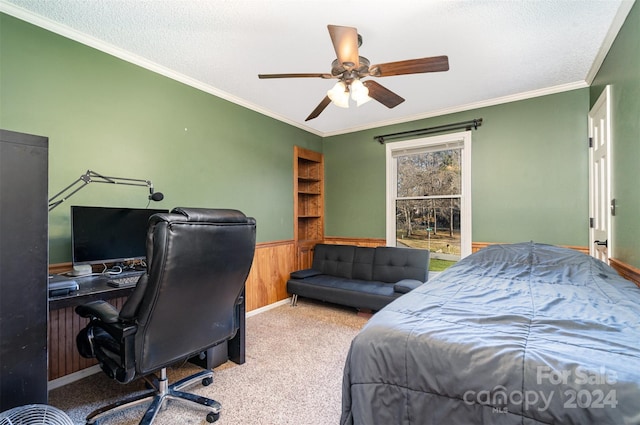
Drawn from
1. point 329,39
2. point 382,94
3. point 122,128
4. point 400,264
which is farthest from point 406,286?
point 122,128

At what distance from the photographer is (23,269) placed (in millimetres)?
1131

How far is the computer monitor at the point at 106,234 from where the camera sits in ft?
6.64

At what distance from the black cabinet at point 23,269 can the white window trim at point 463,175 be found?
12.4ft

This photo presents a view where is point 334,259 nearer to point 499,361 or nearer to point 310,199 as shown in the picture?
point 310,199

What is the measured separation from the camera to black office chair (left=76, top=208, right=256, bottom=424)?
1.31 m

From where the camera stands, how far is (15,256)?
111cm

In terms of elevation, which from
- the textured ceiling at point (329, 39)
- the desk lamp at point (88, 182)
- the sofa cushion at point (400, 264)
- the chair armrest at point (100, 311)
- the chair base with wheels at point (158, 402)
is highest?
the textured ceiling at point (329, 39)

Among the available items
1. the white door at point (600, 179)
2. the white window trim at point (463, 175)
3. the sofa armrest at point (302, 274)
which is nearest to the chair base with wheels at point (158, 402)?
the sofa armrest at point (302, 274)

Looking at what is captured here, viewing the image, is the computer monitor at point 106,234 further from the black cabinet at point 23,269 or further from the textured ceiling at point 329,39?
the textured ceiling at point 329,39

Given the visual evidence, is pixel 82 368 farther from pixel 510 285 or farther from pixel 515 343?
pixel 510 285

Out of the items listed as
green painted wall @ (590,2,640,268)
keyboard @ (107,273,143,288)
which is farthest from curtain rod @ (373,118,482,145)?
keyboard @ (107,273,143,288)

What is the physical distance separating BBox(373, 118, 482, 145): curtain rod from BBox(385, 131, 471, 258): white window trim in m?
0.08

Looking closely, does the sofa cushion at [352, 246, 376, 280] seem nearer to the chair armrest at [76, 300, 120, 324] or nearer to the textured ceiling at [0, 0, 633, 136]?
the textured ceiling at [0, 0, 633, 136]

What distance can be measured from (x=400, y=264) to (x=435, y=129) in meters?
1.89
